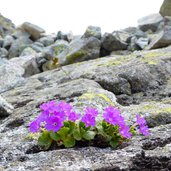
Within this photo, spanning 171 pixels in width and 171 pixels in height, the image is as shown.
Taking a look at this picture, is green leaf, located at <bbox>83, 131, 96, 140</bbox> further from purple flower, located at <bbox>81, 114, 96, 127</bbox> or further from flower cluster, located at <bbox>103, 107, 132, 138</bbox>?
flower cluster, located at <bbox>103, 107, 132, 138</bbox>

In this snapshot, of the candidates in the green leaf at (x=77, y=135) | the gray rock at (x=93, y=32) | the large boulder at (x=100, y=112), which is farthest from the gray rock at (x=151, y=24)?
the green leaf at (x=77, y=135)

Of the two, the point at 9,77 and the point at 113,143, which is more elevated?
the point at 113,143

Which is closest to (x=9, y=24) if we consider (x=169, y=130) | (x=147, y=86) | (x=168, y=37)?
(x=168, y=37)

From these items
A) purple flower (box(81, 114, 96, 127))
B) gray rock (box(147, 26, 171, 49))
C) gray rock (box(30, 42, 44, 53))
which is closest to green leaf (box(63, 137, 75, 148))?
purple flower (box(81, 114, 96, 127))

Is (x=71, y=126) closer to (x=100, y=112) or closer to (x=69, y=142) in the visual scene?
(x=69, y=142)

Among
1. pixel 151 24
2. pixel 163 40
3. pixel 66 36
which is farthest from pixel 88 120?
pixel 66 36

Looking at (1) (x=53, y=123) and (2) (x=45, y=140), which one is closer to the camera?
(1) (x=53, y=123)

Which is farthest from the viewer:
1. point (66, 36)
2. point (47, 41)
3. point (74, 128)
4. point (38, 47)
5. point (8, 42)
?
point (8, 42)

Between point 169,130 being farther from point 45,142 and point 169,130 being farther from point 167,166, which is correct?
point 45,142
